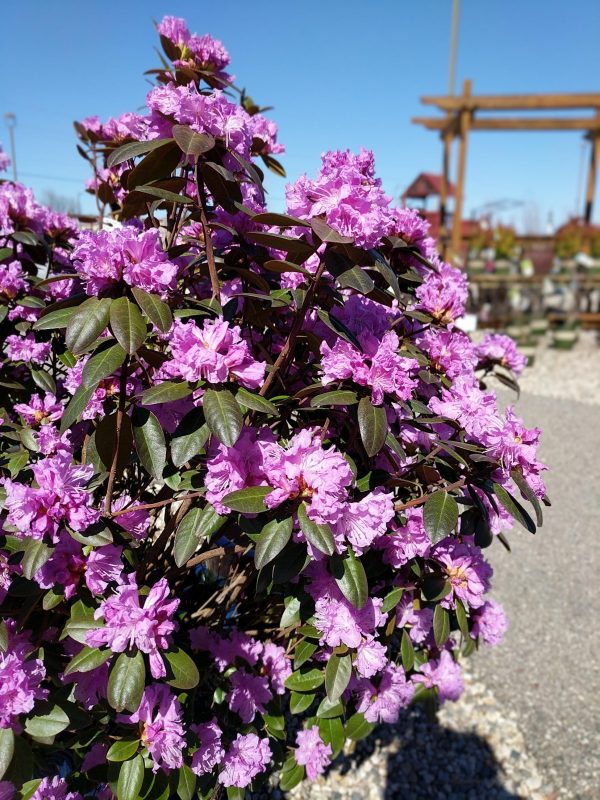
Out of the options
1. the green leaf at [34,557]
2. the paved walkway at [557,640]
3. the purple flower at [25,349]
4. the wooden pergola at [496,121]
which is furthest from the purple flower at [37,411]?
the wooden pergola at [496,121]

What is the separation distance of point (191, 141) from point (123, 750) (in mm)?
1068

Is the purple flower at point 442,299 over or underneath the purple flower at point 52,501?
over

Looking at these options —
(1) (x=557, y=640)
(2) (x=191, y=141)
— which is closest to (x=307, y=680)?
(2) (x=191, y=141)

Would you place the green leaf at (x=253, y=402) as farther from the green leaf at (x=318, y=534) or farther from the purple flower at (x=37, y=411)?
the purple flower at (x=37, y=411)

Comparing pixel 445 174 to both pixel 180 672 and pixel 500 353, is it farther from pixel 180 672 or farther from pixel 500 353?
pixel 180 672

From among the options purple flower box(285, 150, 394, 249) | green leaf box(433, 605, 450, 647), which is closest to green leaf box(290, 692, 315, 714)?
green leaf box(433, 605, 450, 647)

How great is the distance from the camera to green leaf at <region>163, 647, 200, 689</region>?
1.05 meters

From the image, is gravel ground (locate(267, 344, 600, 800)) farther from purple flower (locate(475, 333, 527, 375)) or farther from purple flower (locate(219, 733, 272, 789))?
purple flower (locate(475, 333, 527, 375))

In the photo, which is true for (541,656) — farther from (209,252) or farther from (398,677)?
(209,252)

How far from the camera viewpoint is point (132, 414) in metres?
1.09

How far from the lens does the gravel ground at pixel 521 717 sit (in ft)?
6.95

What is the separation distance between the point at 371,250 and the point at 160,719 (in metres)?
0.92

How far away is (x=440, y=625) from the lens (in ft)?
4.27

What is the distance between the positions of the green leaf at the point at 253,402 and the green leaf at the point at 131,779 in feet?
2.27
